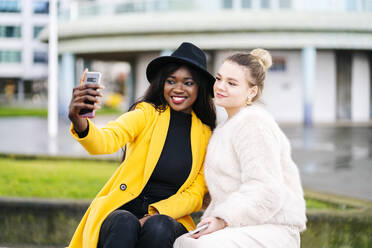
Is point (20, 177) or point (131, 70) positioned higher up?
point (131, 70)

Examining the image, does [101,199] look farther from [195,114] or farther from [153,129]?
[195,114]

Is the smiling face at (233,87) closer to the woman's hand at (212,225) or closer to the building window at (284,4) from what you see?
the woman's hand at (212,225)

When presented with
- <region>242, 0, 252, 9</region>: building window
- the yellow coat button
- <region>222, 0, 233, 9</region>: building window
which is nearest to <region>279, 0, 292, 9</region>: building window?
<region>242, 0, 252, 9</region>: building window

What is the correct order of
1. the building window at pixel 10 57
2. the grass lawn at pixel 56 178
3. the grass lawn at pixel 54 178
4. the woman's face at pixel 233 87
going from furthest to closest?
the building window at pixel 10 57
the grass lawn at pixel 54 178
the grass lawn at pixel 56 178
the woman's face at pixel 233 87

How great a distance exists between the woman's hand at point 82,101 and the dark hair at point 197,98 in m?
0.66

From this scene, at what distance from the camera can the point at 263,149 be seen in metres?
2.60

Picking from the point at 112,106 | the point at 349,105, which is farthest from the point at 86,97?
the point at 112,106

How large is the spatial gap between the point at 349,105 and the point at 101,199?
25.9m

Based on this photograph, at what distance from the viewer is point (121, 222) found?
2.73m

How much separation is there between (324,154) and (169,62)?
381 inches

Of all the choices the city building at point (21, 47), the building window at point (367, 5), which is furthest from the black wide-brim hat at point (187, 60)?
the city building at point (21, 47)

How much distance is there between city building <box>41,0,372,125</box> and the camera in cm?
2275

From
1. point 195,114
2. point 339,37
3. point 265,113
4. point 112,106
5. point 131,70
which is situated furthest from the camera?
point 112,106

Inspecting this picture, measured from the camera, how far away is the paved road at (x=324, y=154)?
26.9 ft
